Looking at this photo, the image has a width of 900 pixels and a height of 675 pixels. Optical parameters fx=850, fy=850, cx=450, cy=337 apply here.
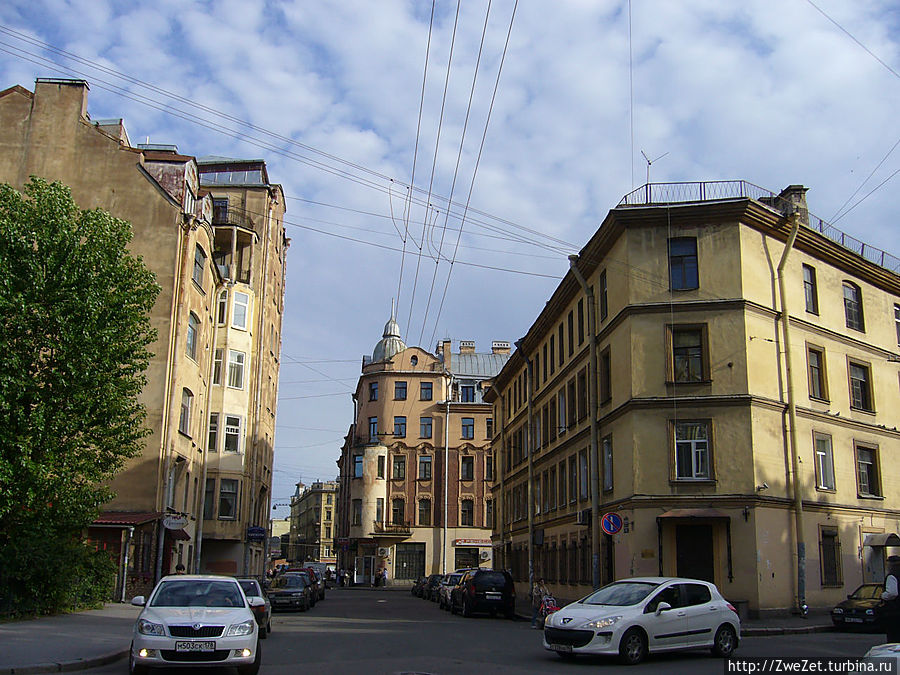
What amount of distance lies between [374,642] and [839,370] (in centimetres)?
2009

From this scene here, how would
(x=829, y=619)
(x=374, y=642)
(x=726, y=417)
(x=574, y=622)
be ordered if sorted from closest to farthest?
(x=574, y=622), (x=374, y=642), (x=829, y=619), (x=726, y=417)

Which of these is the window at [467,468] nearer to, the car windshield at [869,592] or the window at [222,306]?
the window at [222,306]

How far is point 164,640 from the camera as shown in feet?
37.4

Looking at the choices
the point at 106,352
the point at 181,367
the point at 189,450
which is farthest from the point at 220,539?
the point at 106,352

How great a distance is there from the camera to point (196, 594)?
13.1 meters

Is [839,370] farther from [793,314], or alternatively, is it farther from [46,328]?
[46,328]

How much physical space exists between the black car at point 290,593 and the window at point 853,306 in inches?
890

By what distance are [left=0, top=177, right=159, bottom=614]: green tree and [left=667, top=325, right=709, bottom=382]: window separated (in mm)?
16027

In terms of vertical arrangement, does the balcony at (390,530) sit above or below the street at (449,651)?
above

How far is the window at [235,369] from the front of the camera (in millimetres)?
41750

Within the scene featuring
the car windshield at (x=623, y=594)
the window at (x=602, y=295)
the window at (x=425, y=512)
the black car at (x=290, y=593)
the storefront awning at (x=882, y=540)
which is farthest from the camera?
the window at (x=425, y=512)

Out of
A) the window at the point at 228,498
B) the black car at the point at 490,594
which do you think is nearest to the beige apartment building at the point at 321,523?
the window at the point at 228,498

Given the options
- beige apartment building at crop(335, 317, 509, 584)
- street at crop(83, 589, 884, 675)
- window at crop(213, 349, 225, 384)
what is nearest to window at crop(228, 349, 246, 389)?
window at crop(213, 349, 225, 384)

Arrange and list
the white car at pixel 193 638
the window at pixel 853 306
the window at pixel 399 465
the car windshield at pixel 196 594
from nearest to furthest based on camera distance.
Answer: the white car at pixel 193 638 < the car windshield at pixel 196 594 < the window at pixel 853 306 < the window at pixel 399 465
